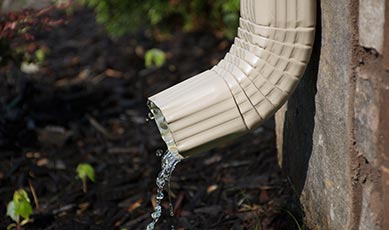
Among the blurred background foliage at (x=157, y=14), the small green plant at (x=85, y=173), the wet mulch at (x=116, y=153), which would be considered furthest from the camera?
the blurred background foliage at (x=157, y=14)

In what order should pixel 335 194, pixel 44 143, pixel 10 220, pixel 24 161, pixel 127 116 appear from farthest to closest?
1. pixel 127 116
2. pixel 44 143
3. pixel 24 161
4. pixel 10 220
5. pixel 335 194

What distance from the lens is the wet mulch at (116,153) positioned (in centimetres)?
287

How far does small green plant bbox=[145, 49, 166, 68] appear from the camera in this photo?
4.69 metres

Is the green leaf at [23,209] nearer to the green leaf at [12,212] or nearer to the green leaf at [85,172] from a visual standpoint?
the green leaf at [12,212]

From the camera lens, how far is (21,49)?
377 centimetres

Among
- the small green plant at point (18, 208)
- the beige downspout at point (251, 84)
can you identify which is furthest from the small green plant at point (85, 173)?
the beige downspout at point (251, 84)

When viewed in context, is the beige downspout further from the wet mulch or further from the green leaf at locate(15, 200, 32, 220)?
the green leaf at locate(15, 200, 32, 220)

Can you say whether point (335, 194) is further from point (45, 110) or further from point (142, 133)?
point (45, 110)

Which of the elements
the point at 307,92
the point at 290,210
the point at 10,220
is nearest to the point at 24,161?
the point at 10,220

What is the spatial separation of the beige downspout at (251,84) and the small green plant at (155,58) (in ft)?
8.73

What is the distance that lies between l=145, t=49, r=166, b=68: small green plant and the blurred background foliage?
0.19 meters

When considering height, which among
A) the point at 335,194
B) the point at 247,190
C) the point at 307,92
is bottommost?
the point at 247,190

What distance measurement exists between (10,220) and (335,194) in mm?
1382

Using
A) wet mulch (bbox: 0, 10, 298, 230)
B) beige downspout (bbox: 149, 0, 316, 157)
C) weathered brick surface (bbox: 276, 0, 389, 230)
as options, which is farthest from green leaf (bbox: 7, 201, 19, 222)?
weathered brick surface (bbox: 276, 0, 389, 230)
